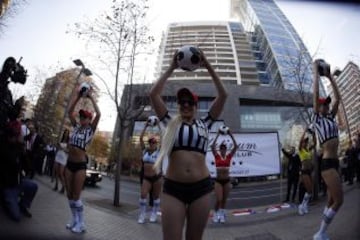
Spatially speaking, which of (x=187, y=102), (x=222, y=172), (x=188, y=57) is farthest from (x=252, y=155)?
(x=188, y=57)

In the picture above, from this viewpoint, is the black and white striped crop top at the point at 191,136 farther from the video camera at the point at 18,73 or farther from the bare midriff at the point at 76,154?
the video camera at the point at 18,73

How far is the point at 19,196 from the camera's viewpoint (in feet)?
10.2

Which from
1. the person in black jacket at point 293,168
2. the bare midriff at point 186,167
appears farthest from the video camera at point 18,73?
the person in black jacket at point 293,168

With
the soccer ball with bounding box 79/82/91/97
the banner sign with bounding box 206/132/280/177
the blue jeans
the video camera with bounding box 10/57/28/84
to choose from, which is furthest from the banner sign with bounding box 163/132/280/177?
the video camera with bounding box 10/57/28/84

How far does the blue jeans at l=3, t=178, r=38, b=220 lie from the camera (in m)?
3.05

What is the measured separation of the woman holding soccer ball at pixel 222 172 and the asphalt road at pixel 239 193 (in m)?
0.08

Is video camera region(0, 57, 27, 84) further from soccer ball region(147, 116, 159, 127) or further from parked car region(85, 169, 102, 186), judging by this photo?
soccer ball region(147, 116, 159, 127)

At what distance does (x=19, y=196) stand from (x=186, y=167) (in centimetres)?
172

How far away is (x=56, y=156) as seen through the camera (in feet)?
10.5

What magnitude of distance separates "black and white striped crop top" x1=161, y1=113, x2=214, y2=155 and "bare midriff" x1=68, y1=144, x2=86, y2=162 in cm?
110

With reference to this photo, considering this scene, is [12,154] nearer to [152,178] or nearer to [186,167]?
[152,178]

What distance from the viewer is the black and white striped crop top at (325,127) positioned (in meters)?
3.23

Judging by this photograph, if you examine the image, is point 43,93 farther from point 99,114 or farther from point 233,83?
point 233,83

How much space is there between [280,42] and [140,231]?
237 centimetres
